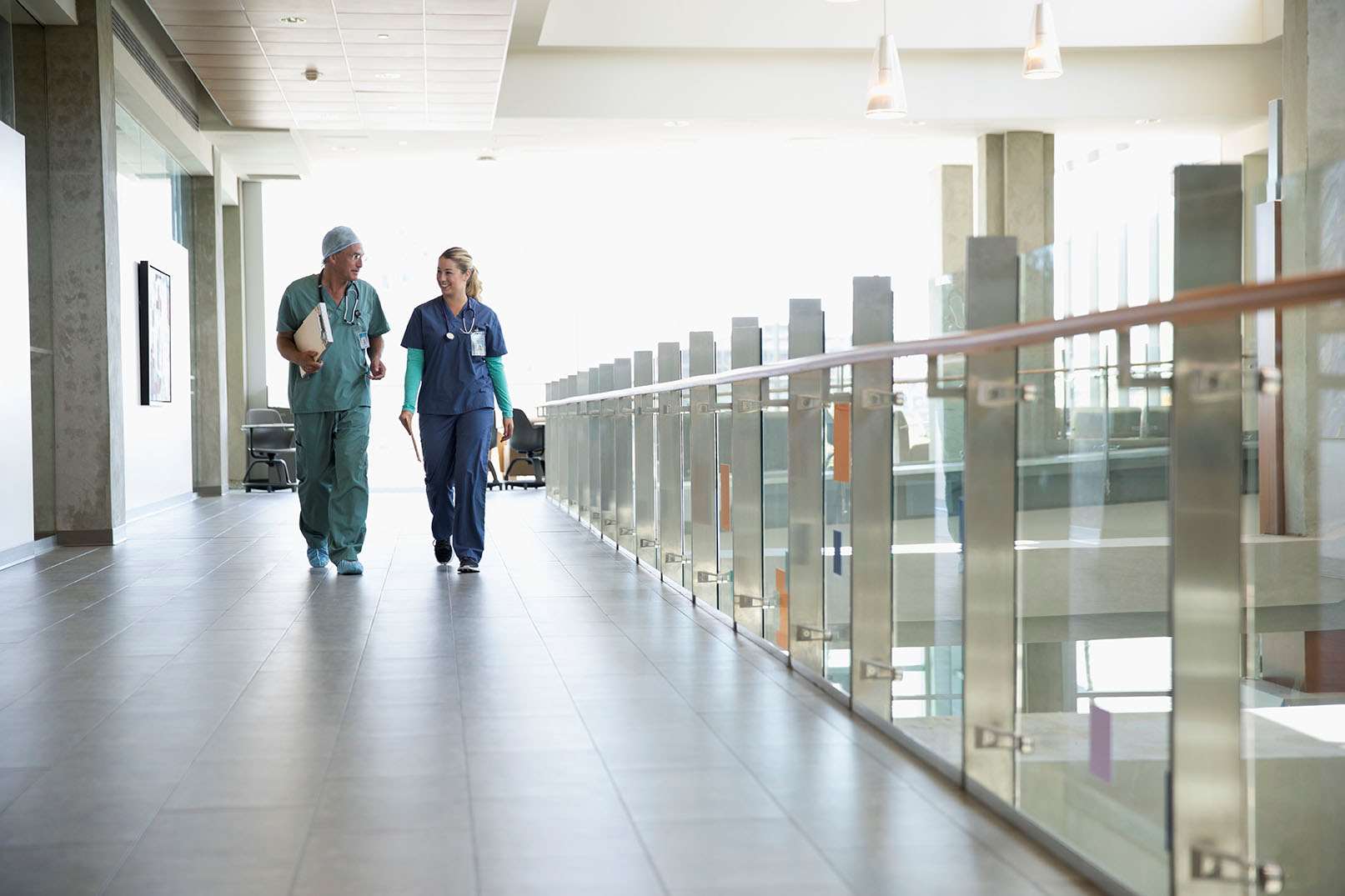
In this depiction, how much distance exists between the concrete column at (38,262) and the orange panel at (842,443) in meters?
5.89

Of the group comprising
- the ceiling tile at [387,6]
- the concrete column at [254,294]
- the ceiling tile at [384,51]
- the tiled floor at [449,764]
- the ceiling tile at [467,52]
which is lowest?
the tiled floor at [449,764]

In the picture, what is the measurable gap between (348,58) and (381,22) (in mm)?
1154

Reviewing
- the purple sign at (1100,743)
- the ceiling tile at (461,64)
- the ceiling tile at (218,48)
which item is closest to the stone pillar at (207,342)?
the ceiling tile at (218,48)

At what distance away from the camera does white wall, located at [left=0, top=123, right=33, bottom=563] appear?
7051 millimetres

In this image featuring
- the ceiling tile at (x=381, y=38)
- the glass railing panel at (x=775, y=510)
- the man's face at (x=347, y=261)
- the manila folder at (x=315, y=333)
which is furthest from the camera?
the ceiling tile at (x=381, y=38)

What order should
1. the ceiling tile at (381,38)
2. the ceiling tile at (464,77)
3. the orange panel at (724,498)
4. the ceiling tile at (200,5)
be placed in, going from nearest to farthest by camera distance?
1. the orange panel at (724,498)
2. the ceiling tile at (200,5)
3. the ceiling tile at (381,38)
4. the ceiling tile at (464,77)

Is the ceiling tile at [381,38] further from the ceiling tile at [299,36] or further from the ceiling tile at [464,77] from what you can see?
the ceiling tile at [464,77]

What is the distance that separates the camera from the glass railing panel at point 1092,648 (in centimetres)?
200

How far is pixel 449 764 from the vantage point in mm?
2766

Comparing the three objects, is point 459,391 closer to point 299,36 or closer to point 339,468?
point 339,468

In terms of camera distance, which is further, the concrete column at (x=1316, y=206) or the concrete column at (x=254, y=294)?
the concrete column at (x=254, y=294)

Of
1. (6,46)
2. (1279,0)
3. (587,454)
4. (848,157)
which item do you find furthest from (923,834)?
(848,157)

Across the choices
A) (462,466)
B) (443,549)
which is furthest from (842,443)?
(443,549)

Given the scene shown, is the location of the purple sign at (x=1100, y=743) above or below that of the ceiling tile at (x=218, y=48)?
below
